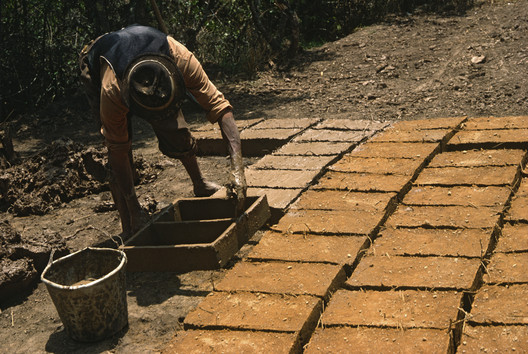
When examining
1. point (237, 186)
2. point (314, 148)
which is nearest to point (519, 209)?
point (237, 186)

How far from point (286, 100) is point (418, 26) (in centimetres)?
346

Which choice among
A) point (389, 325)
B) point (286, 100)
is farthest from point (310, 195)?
point (286, 100)

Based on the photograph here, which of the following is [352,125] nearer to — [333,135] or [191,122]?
[333,135]

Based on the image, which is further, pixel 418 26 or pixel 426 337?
pixel 418 26

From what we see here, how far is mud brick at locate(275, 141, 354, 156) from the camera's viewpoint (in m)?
5.07

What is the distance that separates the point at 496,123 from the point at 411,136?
28.6 inches

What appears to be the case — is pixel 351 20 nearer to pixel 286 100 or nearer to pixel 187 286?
pixel 286 100

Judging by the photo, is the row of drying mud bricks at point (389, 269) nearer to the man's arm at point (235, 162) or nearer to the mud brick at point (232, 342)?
the mud brick at point (232, 342)

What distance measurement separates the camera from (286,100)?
7.64 meters

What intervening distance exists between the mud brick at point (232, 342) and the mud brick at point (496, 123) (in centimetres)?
317

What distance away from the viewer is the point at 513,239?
11.5 feet

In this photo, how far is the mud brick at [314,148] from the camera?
16.6ft

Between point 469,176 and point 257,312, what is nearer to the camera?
point 257,312

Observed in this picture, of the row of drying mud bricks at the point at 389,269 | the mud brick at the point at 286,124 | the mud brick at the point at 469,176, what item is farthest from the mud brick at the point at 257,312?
the mud brick at the point at 286,124
